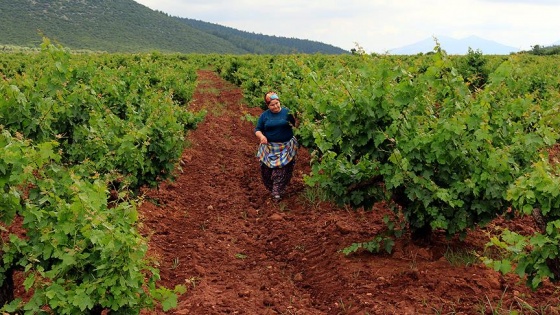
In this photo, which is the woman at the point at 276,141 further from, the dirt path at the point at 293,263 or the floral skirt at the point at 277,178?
the dirt path at the point at 293,263

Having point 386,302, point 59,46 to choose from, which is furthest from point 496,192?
point 59,46

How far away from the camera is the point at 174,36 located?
148 meters

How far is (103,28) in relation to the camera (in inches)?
5290

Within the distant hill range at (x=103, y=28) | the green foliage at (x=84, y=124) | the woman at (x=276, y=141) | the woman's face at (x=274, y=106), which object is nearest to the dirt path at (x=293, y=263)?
the woman at (x=276, y=141)

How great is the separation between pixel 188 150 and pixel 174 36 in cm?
14187

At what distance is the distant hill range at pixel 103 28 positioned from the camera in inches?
4589

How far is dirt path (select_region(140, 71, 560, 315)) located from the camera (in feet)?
16.6

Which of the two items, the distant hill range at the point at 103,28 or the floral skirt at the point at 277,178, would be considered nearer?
the floral skirt at the point at 277,178

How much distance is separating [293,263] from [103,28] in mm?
138812

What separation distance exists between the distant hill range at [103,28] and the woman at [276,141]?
341ft

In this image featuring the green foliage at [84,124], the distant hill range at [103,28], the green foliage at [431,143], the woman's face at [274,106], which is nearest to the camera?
the green foliage at [431,143]

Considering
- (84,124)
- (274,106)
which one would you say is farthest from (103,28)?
(84,124)

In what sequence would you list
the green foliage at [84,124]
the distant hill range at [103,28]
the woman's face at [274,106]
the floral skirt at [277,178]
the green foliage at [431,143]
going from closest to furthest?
the green foliage at [431,143]
the green foliage at [84,124]
the woman's face at [274,106]
the floral skirt at [277,178]
the distant hill range at [103,28]

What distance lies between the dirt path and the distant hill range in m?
104
